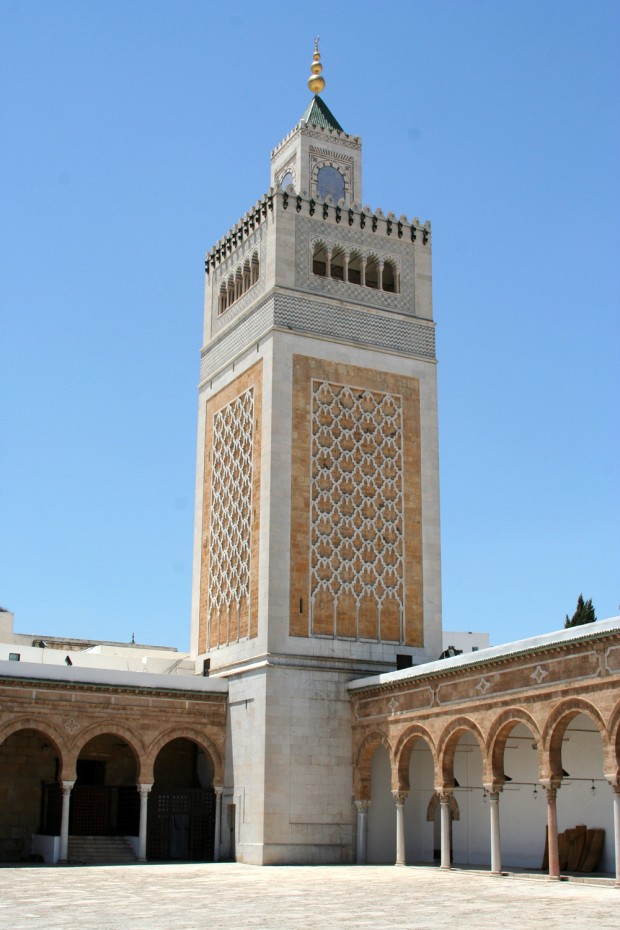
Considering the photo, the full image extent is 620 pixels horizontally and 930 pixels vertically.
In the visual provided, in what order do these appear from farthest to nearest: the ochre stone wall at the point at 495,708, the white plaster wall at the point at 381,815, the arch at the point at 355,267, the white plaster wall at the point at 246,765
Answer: the arch at the point at 355,267, the white plaster wall at the point at 381,815, the white plaster wall at the point at 246,765, the ochre stone wall at the point at 495,708

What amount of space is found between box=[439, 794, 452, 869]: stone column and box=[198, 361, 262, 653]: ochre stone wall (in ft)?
15.7

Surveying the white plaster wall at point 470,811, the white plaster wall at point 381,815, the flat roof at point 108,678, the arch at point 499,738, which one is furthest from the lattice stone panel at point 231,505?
the arch at point 499,738

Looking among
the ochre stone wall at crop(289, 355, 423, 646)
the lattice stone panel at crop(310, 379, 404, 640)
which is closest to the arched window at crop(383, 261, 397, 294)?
the ochre stone wall at crop(289, 355, 423, 646)

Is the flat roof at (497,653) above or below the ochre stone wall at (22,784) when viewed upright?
above

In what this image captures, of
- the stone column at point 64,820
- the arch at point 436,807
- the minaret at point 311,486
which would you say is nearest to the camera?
the stone column at point 64,820

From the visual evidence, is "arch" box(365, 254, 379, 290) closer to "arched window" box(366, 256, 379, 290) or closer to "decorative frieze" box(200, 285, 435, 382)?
"arched window" box(366, 256, 379, 290)

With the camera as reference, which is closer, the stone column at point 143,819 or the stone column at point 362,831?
the stone column at point 143,819

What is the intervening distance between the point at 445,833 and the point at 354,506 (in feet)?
21.1

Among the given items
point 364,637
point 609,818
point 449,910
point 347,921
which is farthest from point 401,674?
point 347,921

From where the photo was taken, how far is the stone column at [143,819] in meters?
19.6

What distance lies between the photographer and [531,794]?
63.4 ft

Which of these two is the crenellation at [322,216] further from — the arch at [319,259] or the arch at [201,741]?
the arch at [201,741]

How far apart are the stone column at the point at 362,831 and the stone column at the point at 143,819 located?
12.0 feet

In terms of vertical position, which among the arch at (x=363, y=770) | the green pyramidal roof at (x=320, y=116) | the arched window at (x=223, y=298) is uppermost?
the green pyramidal roof at (x=320, y=116)
